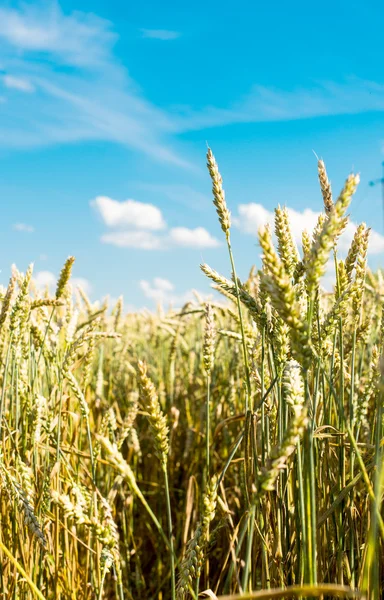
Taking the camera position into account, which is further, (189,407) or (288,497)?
(189,407)

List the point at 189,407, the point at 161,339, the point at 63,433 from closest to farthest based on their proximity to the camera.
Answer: the point at 63,433, the point at 189,407, the point at 161,339

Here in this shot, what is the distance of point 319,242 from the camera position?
3.05 ft

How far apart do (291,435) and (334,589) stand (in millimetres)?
200

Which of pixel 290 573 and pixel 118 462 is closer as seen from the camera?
pixel 118 462

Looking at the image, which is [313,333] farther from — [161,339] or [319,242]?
[161,339]

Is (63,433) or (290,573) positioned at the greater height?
(63,433)

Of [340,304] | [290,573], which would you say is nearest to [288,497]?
[290,573]

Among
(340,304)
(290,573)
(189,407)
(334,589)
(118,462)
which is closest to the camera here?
(334,589)

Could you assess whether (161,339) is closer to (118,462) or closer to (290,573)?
(290,573)

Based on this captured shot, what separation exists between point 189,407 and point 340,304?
2.48 m

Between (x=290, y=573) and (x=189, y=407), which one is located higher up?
(x=189, y=407)

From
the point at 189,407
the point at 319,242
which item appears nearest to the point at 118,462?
the point at 319,242

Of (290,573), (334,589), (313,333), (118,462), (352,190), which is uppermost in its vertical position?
(352,190)

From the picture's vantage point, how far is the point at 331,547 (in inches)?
60.7
